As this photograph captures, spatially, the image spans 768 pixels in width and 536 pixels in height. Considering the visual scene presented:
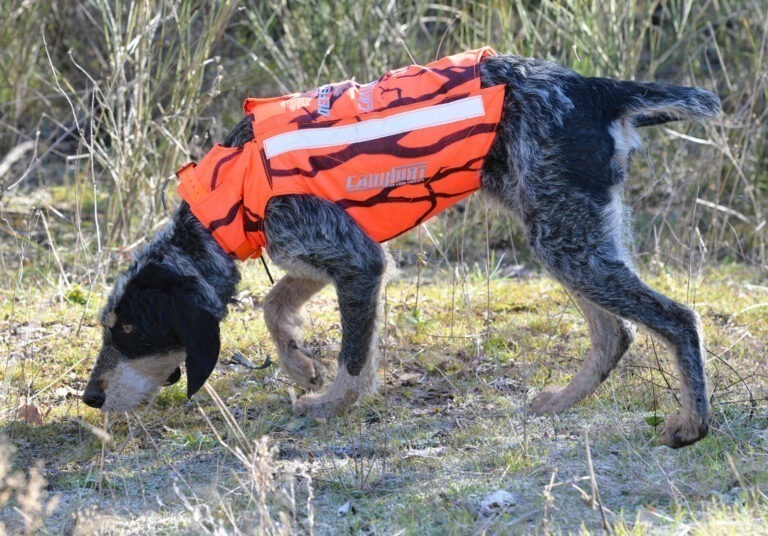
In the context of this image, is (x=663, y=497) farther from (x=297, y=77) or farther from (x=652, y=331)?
(x=297, y=77)

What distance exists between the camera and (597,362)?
14.2 ft

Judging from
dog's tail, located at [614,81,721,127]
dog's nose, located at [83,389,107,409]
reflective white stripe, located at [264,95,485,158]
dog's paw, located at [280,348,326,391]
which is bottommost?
dog's paw, located at [280,348,326,391]

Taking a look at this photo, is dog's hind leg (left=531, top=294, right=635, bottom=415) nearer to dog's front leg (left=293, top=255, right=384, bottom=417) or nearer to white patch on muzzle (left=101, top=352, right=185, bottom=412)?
dog's front leg (left=293, top=255, right=384, bottom=417)

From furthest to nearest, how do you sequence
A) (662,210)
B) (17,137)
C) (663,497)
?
(17,137)
(662,210)
(663,497)

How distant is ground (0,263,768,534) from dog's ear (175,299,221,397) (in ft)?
1.13

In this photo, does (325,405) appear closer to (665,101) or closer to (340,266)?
(340,266)

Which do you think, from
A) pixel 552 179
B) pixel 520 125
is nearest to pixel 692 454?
pixel 552 179

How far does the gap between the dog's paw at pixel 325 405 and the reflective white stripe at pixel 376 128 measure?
1.19 meters

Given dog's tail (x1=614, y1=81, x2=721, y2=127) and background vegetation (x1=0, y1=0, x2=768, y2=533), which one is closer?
background vegetation (x1=0, y1=0, x2=768, y2=533)

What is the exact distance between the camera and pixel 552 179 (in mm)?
3951

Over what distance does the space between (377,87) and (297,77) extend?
142 inches

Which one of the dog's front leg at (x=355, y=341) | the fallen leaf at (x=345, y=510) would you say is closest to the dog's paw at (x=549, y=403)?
the dog's front leg at (x=355, y=341)

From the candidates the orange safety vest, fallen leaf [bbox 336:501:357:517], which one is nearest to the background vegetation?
fallen leaf [bbox 336:501:357:517]

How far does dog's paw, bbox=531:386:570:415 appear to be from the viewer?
4.33 metres
